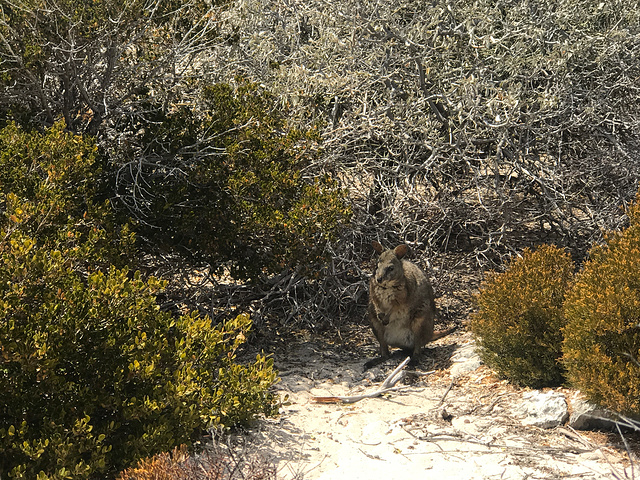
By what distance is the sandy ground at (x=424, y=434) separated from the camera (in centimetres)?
489

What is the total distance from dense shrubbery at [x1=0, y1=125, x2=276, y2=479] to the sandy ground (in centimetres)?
75

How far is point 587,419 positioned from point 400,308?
8.22 feet

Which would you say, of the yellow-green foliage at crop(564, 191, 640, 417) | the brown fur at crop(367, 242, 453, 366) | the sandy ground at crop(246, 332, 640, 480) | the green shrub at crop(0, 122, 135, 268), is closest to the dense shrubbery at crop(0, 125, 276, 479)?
the green shrub at crop(0, 122, 135, 268)

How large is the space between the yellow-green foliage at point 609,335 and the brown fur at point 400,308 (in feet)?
7.13

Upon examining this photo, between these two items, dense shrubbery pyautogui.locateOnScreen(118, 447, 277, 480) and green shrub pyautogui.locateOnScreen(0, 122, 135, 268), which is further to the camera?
green shrub pyautogui.locateOnScreen(0, 122, 135, 268)

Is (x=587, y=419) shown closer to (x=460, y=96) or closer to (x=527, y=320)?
(x=527, y=320)

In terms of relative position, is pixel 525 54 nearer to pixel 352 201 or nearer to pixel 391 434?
pixel 352 201

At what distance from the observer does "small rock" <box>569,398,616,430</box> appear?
5312mm

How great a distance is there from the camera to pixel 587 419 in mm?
5379

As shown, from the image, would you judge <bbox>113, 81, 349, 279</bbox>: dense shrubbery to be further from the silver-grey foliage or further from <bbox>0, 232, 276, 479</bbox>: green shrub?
<bbox>0, 232, 276, 479</bbox>: green shrub

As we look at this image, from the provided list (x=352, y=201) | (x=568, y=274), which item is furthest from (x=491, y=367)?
(x=352, y=201)

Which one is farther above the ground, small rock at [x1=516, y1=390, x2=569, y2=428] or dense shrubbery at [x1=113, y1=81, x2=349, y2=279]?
dense shrubbery at [x1=113, y1=81, x2=349, y2=279]

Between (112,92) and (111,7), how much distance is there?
3.72 ft

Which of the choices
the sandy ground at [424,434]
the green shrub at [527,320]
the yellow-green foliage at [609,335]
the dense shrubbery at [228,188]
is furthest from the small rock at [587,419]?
the dense shrubbery at [228,188]
